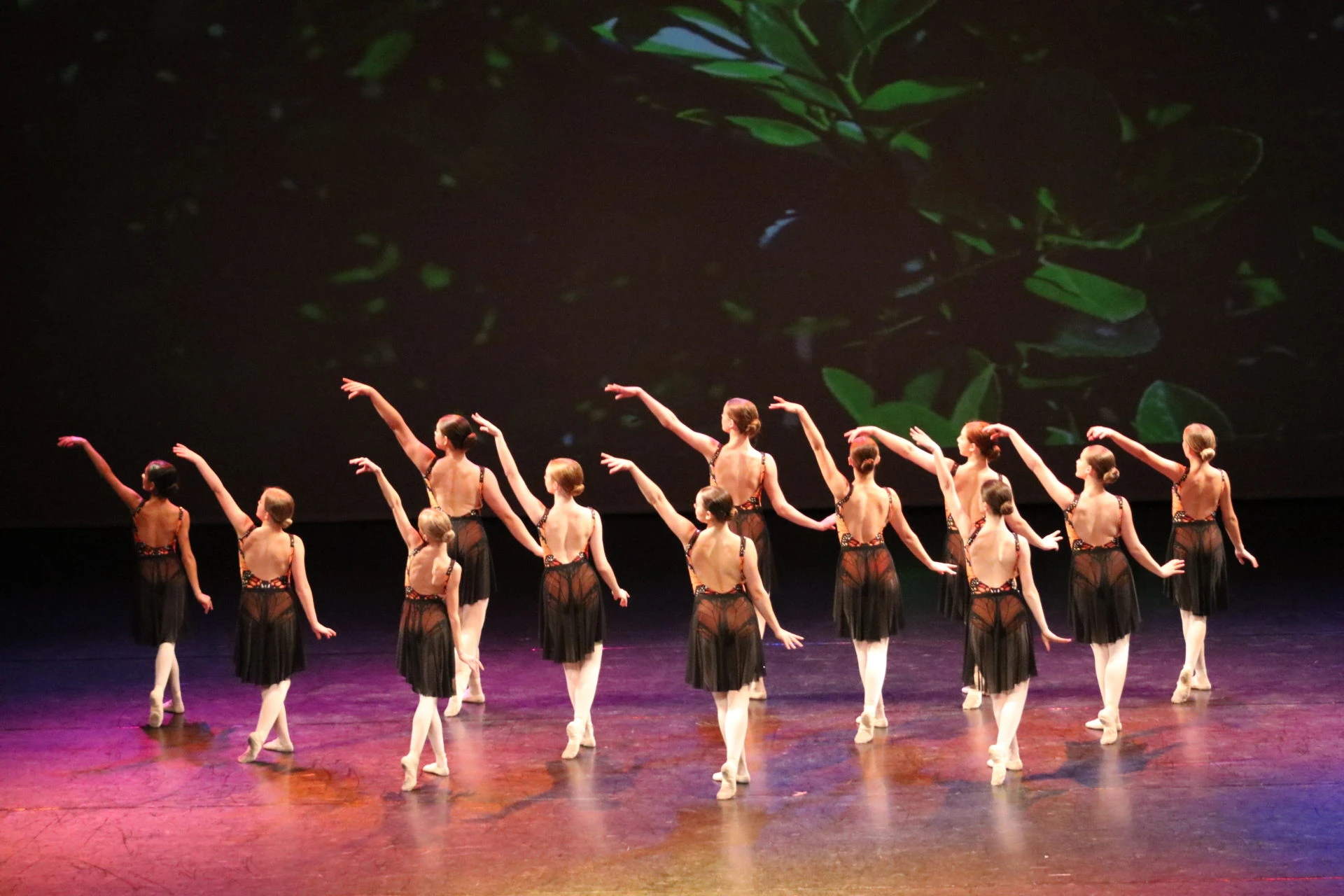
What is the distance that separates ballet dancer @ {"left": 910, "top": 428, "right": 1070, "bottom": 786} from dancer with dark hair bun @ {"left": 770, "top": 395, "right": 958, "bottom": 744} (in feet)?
2.06

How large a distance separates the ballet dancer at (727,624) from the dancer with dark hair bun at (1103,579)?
128cm

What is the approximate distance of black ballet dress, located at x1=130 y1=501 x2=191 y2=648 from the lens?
6.53m

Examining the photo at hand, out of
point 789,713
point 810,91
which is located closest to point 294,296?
point 810,91

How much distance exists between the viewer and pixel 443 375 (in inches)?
447

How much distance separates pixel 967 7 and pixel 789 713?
20.5 feet

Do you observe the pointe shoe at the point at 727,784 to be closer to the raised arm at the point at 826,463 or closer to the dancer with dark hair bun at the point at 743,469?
the dancer with dark hair bun at the point at 743,469

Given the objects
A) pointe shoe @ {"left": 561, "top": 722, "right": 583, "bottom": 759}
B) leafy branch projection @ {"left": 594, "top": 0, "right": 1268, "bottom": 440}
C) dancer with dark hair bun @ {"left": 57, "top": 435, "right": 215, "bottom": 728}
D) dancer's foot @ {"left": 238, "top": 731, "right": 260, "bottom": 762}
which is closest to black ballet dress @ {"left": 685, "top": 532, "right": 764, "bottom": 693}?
pointe shoe @ {"left": 561, "top": 722, "right": 583, "bottom": 759}

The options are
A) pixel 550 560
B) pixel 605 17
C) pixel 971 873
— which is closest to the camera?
pixel 971 873

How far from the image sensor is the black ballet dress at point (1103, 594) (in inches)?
241

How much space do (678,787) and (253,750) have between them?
1673 millimetres

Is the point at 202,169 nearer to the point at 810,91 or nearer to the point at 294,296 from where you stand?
the point at 294,296

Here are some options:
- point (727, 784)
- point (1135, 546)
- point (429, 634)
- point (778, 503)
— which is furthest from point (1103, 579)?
point (429, 634)

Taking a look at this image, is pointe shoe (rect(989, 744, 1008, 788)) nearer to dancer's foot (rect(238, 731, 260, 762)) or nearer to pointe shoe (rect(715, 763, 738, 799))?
pointe shoe (rect(715, 763, 738, 799))

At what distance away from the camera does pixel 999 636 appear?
5.59 meters
